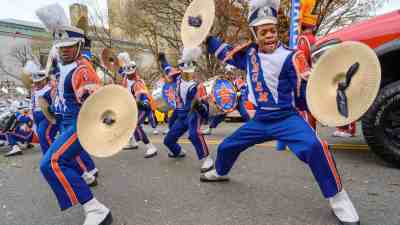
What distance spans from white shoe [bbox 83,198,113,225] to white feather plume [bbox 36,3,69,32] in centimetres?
179

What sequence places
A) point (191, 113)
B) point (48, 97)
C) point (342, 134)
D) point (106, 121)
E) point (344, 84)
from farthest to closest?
point (342, 134) → point (48, 97) → point (191, 113) → point (106, 121) → point (344, 84)

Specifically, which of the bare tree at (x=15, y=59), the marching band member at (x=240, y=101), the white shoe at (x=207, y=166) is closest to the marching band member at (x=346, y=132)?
the marching band member at (x=240, y=101)

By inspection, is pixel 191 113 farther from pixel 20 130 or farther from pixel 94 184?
pixel 20 130

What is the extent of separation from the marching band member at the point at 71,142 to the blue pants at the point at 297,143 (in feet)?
4.62

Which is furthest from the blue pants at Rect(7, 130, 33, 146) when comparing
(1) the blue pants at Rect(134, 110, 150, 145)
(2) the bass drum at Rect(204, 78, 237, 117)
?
(2) the bass drum at Rect(204, 78, 237, 117)

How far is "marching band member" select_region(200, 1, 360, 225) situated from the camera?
8.47 ft

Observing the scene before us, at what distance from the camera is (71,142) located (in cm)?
289

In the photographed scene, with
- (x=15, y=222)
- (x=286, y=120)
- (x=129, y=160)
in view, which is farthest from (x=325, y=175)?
(x=129, y=160)

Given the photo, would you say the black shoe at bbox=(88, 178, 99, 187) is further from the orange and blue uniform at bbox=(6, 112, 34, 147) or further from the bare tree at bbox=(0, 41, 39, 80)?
the bare tree at bbox=(0, 41, 39, 80)

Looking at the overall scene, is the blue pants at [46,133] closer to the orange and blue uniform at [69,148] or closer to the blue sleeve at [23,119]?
the orange and blue uniform at [69,148]

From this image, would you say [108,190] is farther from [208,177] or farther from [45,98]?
[45,98]

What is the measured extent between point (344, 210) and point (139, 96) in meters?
4.50

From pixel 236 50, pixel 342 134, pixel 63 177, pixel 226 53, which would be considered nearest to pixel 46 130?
pixel 63 177

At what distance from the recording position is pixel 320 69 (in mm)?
2473
